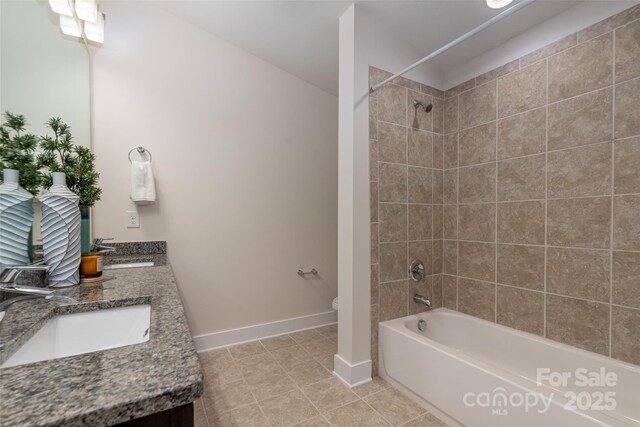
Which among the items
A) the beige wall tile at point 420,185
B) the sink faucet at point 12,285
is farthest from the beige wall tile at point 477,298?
the sink faucet at point 12,285

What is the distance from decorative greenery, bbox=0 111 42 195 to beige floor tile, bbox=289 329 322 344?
81.3 inches

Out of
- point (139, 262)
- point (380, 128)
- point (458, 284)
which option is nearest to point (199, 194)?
point (139, 262)

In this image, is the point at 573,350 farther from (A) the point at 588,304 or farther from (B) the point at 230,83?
(B) the point at 230,83

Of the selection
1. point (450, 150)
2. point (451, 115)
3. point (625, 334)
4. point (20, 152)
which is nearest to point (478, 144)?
point (450, 150)

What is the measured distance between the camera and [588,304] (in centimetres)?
154

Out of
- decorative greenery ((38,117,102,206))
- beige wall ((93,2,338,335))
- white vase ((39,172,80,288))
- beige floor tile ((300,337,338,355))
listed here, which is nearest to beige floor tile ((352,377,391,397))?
beige floor tile ((300,337,338,355))

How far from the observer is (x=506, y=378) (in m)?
1.26

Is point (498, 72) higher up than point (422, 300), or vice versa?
point (498, 72)

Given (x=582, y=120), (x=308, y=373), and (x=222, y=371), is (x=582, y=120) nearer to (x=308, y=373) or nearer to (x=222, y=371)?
(x=308, y=373)

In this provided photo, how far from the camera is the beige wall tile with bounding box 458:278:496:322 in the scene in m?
1.99

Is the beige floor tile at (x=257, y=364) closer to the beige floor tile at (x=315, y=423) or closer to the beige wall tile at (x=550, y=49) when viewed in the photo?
the beige floor tile at (x=315, y=423)

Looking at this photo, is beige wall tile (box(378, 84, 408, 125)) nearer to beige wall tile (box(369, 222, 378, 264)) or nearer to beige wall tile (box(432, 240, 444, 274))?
beige wall tile (box(369, 222, 378, 264))

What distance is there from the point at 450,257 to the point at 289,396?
61.3 inches

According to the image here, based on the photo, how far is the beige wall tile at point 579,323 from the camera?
4.90ft
